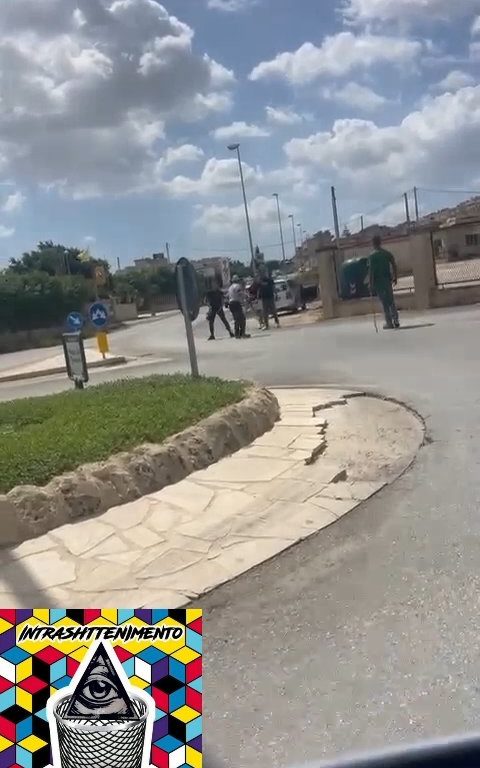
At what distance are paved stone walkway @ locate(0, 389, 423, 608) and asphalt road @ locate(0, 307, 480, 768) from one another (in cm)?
22

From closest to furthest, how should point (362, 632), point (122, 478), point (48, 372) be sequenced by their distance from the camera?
point (362, 632), point (122, 478), point (48, 372)

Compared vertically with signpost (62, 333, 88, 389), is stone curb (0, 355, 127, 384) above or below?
below

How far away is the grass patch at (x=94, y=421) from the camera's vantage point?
5.55 metres

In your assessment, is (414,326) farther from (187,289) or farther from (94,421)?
(94,421)

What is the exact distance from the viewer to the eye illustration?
1.66 meters

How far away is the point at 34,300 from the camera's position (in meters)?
45.0

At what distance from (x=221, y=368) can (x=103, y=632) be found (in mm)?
11522

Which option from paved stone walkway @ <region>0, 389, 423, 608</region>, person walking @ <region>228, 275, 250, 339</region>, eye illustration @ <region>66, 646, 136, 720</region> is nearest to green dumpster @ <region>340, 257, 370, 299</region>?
person walking @ <region>228, 275, 250, 339</region>

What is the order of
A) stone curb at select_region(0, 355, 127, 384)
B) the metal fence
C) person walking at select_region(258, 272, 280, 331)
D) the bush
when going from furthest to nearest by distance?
the bush
person walking at select_region(258, 272, 280, 331)
the metal fence
stone curb at select_region(0, 355, 127, 384)

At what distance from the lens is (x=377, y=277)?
15.6m

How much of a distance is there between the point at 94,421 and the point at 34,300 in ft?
131

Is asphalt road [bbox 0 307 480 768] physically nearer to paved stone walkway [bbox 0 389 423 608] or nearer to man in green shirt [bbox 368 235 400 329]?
paved stone walkway [bbox 0 389 423 608]

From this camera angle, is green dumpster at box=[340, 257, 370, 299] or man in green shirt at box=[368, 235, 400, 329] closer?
man in green shirt at box=[368, 235, 400, 329]
